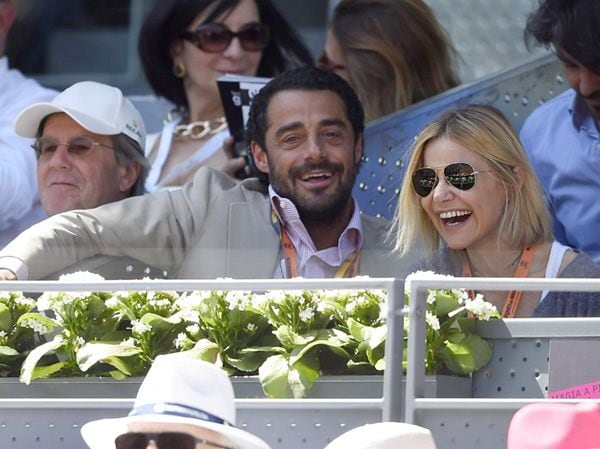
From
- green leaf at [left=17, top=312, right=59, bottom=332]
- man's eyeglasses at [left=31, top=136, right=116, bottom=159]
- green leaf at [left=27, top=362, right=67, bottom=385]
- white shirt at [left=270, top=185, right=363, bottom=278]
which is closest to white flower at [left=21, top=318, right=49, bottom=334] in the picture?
green leaf at [left=17, top=312, right=59, bottom=332]

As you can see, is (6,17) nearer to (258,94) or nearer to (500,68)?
(258,94)

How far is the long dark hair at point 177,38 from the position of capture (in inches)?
188

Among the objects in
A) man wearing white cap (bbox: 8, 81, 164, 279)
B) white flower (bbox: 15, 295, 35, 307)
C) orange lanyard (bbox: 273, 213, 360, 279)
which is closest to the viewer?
white flower (bbox: 15, 295, 35, 307)

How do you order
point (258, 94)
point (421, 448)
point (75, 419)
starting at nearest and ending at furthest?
point (421, 448), point (75, 419), point (258, 94)

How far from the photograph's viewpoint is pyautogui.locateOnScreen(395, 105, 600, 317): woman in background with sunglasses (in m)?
3.98

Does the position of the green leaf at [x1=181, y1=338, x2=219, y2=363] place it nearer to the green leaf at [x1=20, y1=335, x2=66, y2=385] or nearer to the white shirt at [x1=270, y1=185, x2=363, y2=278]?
the green leaf at [x1=20, y1=335, x2=66, y2=385]

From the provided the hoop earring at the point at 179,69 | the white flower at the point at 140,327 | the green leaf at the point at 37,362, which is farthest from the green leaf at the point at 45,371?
the hoop earring at the point at 179,69

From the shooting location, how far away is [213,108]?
493cm

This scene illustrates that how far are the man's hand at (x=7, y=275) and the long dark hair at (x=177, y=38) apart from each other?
1.03 metres

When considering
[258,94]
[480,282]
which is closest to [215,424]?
[480,282]

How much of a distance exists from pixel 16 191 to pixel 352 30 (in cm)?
113

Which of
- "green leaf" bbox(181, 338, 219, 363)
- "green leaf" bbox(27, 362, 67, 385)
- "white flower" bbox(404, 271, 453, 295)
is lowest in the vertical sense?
"green leaf" bbox(27, 362, 67, 385)

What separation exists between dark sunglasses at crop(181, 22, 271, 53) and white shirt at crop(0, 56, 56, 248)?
0.50 meters

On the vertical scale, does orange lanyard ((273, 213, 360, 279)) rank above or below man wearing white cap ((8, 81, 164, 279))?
below
